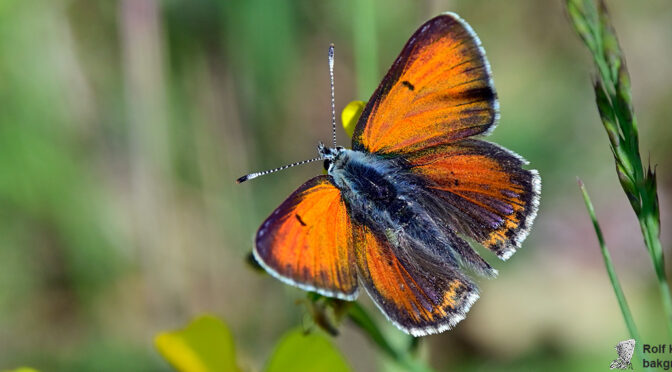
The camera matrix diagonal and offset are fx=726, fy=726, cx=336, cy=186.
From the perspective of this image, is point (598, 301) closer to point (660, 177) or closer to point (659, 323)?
point (659, 323)

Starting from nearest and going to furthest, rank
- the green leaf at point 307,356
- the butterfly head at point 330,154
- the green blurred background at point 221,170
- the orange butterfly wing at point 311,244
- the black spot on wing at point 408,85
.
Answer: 1. the orange butterfly wing at point 311,244
2. the green leaf at point 307,356
3. the black spot on wing at point 408,85
4. the butterfly head at point 330,154
5. the green blurred background at point 221,170

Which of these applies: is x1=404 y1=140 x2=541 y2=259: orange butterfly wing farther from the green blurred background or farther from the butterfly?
the green blurred background

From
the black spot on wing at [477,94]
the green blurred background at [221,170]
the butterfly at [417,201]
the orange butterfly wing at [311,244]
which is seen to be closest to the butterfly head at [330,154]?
the butterfly at [417,201]

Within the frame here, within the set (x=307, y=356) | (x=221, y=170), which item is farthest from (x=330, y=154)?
(x=221, y=170)

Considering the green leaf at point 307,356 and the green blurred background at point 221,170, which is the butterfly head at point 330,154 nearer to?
the green leaf at point 307,356

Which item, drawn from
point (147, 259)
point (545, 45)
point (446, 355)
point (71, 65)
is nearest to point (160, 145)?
point (147, 259)

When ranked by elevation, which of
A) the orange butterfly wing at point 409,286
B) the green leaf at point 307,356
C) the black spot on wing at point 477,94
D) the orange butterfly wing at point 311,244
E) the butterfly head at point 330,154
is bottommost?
the green leaf at point 307,356

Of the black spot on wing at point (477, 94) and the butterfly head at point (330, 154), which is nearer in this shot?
the black spot on wing at point (477, 94)
